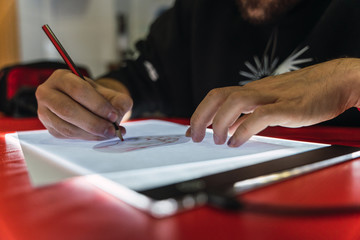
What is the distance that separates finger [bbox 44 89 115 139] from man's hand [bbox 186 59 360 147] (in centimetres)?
13

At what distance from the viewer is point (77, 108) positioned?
1.60ft

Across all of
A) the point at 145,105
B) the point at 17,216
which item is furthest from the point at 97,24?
the point at 17,216

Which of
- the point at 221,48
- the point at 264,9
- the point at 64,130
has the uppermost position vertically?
the point at 264,9

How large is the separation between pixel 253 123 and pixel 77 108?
0.89ft

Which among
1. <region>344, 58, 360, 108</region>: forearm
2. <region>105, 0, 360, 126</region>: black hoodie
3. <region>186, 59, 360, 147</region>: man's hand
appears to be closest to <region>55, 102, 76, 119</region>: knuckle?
<region>186, 59, 360, 147</region>: man's hand

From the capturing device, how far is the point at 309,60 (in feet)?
2.48

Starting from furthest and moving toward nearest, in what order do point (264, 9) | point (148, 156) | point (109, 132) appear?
1. point (264, 9)
2. point (109, 132)
3. point (148, 156)

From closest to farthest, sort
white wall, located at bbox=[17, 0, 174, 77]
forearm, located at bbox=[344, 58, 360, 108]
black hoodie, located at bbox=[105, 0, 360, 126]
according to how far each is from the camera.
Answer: forearm, located at bbox=[344, 58, 360, 108] < black hoodie, located at bbox=[105, 0, 360, 126] < white wall, located at bbox=[17, 0, 174, 77]

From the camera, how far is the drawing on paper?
0.38 metres

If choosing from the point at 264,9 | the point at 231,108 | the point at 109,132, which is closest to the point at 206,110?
the point at 231,108

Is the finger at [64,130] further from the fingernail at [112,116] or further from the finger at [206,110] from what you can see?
the finger at [206,110]

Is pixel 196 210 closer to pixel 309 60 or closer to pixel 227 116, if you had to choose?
pixel 227 116

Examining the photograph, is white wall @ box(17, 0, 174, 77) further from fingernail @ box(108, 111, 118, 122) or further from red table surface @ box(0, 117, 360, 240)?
red table surface @ box(0, 117, 360, 240)

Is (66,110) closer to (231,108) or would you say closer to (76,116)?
(76,116)
